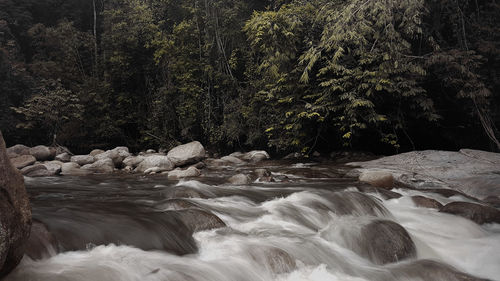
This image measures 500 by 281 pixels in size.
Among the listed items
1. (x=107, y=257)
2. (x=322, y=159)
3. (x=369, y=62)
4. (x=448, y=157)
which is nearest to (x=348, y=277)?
(x=107, y=257)

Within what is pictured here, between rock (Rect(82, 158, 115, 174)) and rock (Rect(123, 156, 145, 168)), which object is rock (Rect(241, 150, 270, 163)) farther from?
rock (Rect(82, 158, 115, 174))

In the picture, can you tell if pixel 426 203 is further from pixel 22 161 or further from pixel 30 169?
pixel 22 161

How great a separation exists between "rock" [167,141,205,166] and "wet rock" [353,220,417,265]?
7.74 m

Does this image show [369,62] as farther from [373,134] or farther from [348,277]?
[348,277]

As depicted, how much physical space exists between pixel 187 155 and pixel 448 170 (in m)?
7.36

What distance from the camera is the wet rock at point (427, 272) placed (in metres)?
2.82

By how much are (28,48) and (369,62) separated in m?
21.8

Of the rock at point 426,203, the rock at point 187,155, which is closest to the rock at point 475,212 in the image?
the rock at point 426,203

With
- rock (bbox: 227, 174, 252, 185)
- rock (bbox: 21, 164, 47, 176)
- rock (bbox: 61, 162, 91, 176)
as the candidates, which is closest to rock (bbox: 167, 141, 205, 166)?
rock (bbox: 61, 162, 91, 176)

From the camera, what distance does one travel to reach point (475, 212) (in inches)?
175

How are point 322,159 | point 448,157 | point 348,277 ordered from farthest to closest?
1. point 322,159
2. point 448,157
3. point 348,277

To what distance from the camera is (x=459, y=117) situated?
34.0 feet

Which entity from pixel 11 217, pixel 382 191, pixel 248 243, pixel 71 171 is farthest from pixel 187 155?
pixel 11 217

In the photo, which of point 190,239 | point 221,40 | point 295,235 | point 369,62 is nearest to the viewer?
point 190,239
